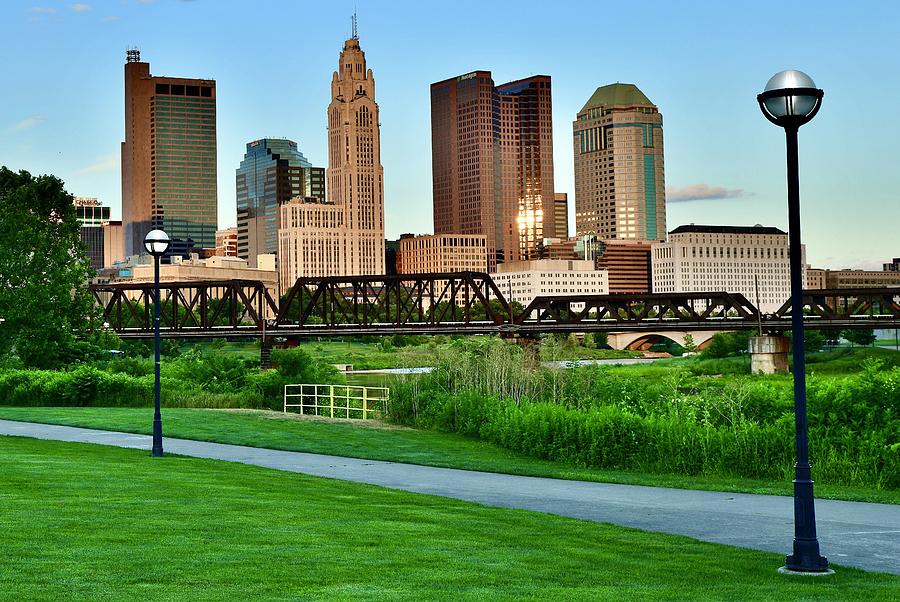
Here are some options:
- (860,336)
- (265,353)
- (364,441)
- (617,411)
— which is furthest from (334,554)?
(860,336)

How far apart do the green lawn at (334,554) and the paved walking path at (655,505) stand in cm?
105

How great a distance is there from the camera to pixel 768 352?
116250 millimetres

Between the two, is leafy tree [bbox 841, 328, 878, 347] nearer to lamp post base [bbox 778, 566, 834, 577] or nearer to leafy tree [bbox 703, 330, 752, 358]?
leafy tree [bbox 703, 330, 752, 358]

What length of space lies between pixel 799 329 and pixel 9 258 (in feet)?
154

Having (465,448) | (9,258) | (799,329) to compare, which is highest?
(9,258)

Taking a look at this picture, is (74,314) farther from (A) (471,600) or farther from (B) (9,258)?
(A) (471,600)

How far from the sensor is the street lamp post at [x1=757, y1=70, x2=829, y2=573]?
13.1 m

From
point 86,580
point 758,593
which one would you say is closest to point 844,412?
point 758,593

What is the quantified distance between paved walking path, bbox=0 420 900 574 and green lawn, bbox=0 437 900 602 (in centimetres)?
105

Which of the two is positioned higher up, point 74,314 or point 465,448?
point 74,314

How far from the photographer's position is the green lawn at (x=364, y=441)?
2412 centimetres

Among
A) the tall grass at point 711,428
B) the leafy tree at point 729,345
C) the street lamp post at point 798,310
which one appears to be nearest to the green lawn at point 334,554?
the street lamp post at point 798,310

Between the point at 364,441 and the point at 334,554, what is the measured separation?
2071 centimetres

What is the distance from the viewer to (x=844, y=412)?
1033 inches
